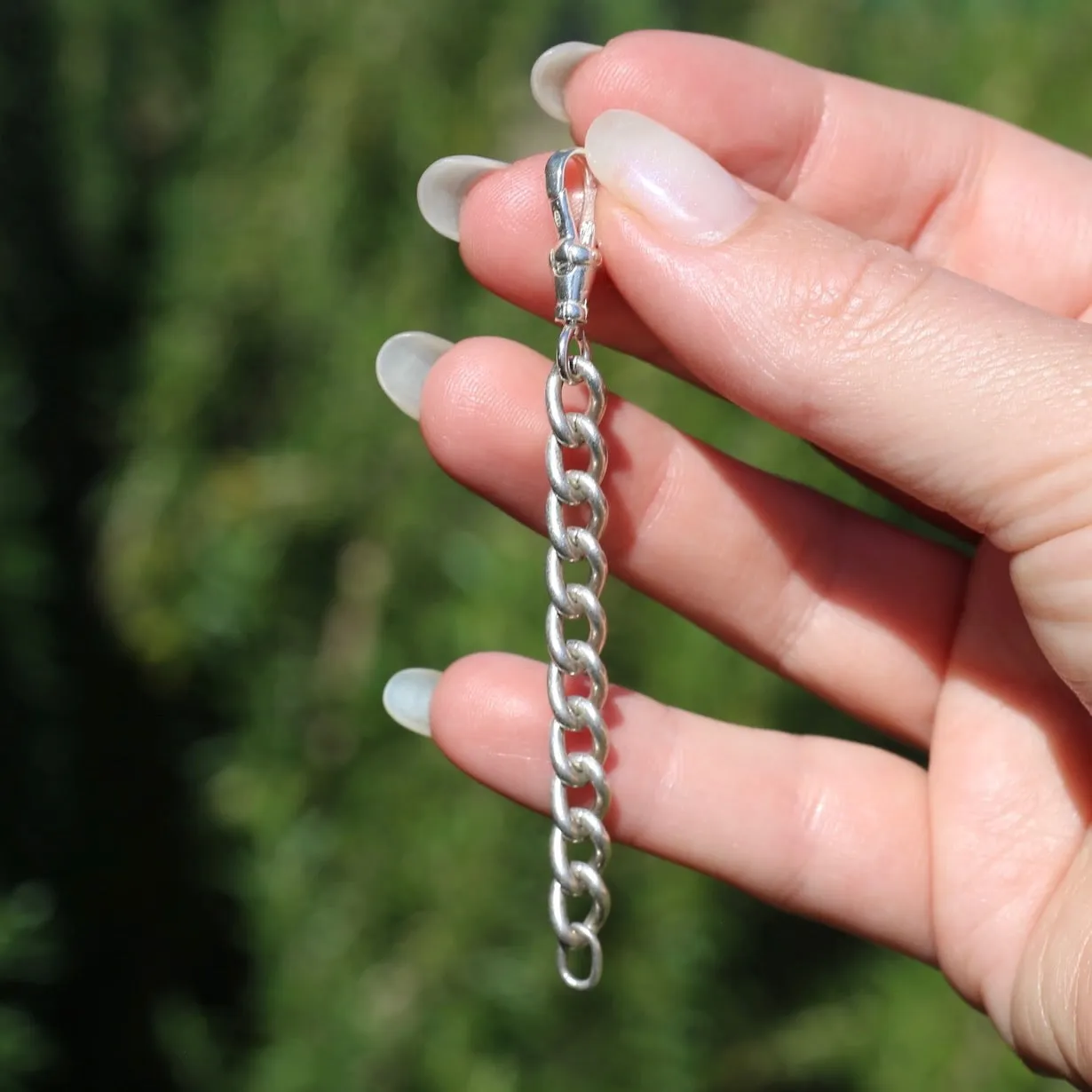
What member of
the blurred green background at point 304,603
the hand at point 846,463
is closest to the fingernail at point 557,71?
the hand at point 846,463

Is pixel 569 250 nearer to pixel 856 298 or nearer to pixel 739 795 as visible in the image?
pixel 856 298

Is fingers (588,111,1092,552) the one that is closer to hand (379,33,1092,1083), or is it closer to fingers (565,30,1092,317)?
hand (379,33,1092,1083)

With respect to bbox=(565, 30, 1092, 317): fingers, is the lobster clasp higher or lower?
lower

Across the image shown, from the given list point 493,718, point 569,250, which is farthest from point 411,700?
point 569,250

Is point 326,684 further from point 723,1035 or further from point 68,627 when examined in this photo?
point 723,1035

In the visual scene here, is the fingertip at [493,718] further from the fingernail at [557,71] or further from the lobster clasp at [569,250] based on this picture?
the fingernail at [557,71]

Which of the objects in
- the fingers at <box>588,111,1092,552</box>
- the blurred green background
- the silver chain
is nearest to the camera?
the fingers at <box>588,111,1092,552</box>

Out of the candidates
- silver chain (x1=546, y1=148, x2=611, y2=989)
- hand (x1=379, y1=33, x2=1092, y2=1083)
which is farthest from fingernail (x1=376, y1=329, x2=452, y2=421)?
silver chain (x1=546, y1=148, x2=611, y2=989)

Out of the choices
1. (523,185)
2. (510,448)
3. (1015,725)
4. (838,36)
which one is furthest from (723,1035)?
(838,36)
